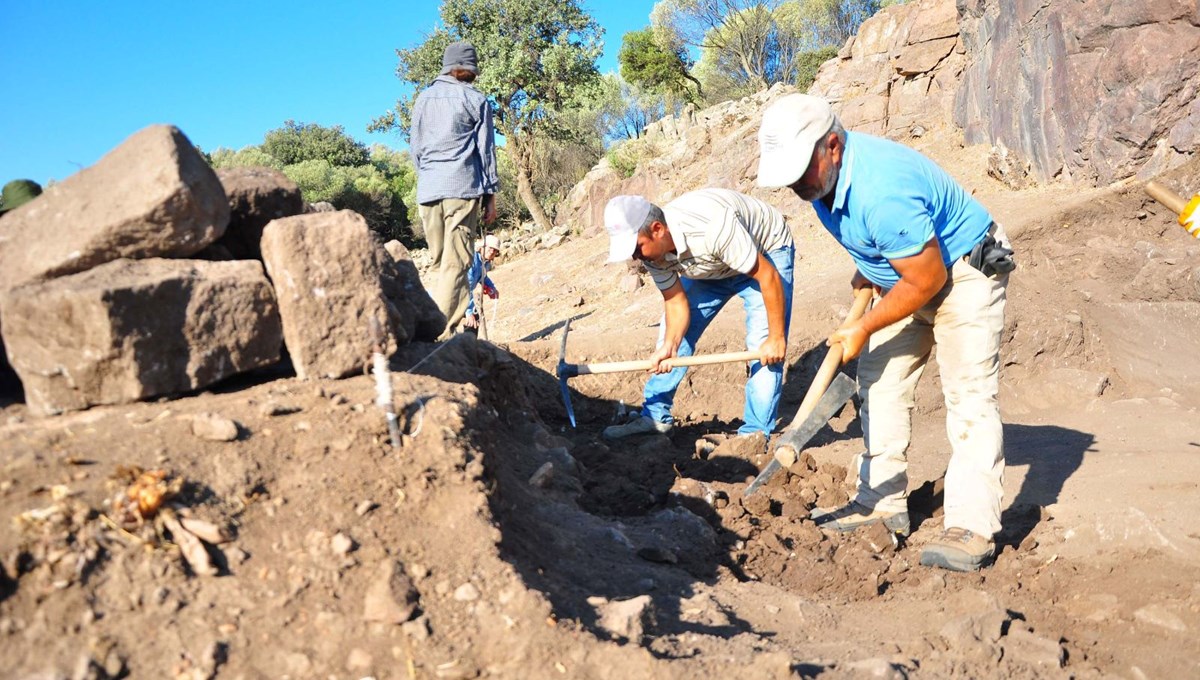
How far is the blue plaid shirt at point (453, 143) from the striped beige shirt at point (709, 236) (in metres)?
1.99

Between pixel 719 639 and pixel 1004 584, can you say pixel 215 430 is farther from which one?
pixel 1004 584

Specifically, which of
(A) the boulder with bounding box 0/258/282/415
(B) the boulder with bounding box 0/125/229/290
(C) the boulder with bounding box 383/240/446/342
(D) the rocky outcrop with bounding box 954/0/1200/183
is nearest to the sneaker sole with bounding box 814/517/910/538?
(C) the boulder with bounding box 383/240/446/342

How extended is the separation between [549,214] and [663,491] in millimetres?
20263

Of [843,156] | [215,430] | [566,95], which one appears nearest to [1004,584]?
[843,156]

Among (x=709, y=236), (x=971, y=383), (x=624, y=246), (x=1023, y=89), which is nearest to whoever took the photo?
(x=971, y=383)

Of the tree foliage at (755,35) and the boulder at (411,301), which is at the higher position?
the tree foliage at (755,35)

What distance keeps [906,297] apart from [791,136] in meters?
0.75

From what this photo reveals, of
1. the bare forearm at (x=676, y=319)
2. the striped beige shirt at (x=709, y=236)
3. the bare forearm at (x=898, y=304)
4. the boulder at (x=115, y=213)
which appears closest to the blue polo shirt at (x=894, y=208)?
the bare forearm at (x=898, y=304)

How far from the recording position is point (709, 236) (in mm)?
4570

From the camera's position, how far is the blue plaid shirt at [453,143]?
620 cm

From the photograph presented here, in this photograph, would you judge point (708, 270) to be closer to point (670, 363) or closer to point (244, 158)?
point (670, 363)

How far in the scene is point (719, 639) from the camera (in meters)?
2.68

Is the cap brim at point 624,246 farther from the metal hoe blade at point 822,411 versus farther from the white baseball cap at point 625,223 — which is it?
the metal hoe blade at point 822,411

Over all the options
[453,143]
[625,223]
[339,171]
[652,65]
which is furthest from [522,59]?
[625,223]
